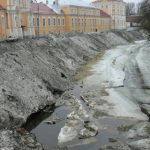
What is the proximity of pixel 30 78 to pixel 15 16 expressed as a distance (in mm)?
27090

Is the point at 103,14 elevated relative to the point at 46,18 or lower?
elevated

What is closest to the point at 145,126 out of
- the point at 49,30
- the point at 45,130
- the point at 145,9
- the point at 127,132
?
the point at 127,132

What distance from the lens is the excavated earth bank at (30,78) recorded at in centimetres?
2291

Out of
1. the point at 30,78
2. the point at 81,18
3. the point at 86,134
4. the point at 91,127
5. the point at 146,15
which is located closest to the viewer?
the point at 86,134

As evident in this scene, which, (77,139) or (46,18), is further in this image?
(46,18)

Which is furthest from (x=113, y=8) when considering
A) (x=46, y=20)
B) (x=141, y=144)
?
(x=141, y=144)

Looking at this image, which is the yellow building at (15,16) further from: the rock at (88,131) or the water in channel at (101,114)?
the rock at (88,131)

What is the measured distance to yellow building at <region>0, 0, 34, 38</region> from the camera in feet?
189

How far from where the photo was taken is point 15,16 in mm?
59344

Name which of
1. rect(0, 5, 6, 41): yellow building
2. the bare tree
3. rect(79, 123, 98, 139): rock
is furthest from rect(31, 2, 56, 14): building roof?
rect(79, 123, 98, 139): rock

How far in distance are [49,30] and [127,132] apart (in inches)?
2411

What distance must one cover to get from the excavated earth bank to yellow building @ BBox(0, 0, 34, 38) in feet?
18.2

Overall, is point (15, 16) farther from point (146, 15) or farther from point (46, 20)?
point (46, 20)

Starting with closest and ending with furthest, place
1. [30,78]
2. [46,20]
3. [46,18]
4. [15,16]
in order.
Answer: [30,78], [15,16], [46,20], [46,18]
